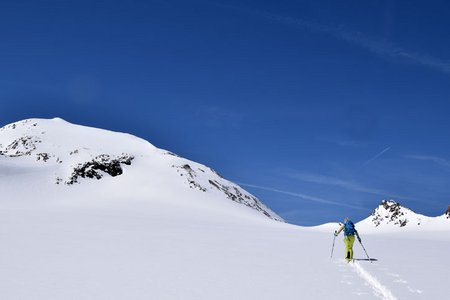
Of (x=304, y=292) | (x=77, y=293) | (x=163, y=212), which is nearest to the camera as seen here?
(x=77, y=293)

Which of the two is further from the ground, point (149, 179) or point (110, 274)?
point (149, 179)

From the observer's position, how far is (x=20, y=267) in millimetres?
14875

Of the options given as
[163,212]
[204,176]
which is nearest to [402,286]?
[163,212]

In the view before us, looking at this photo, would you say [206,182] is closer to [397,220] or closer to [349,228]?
[349,228]

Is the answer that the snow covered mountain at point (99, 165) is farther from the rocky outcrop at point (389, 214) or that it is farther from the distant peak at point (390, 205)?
the distant peak at point (390, 205)

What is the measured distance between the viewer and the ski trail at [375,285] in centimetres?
1178

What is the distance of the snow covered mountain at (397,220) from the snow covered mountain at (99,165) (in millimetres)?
44869

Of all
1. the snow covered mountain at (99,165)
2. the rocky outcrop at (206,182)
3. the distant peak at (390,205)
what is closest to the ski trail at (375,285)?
the snow covered mountain at (99,165)

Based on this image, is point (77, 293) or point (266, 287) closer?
point (77, 293)

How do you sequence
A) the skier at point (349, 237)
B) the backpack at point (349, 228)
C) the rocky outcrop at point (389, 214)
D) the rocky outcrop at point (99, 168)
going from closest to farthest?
the skier at point (349, 237) → the backpack at point (349, 228) → the rocky outcrop at point (99, 168) → the rocky outcrop at point (389, 214)

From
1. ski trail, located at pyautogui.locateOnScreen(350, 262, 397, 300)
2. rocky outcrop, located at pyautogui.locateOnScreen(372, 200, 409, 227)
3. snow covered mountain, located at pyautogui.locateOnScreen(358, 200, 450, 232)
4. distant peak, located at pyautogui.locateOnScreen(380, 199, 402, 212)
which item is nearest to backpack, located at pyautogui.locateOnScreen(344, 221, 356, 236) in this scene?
ski trail, located at pyautogui.locateOnScreen(350, 262, 397, 300)

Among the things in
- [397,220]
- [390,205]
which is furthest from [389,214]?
[397,220]

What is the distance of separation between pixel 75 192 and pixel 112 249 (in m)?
62.9

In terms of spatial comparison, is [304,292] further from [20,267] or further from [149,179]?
[149,179]
